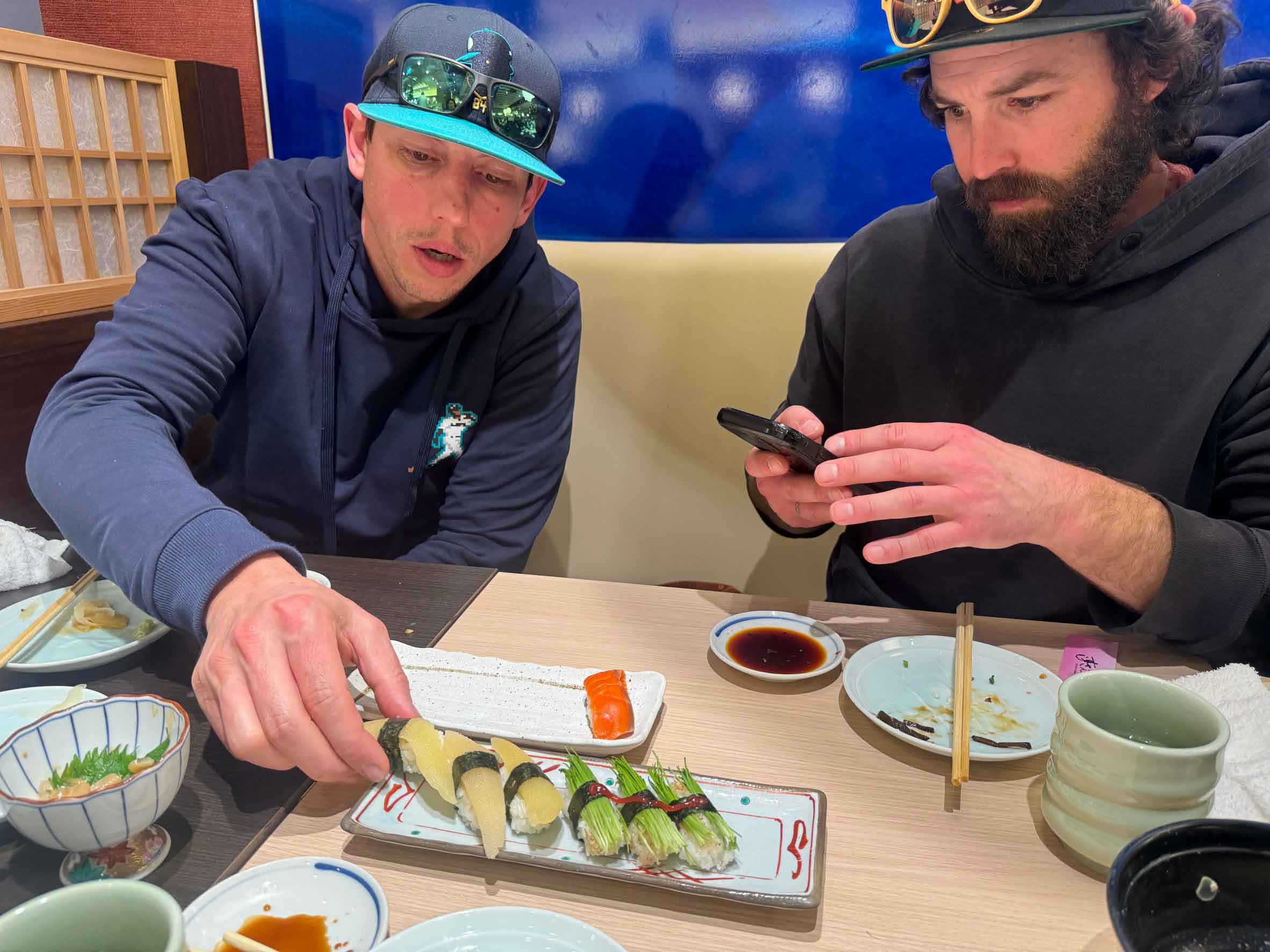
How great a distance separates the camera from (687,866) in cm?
81

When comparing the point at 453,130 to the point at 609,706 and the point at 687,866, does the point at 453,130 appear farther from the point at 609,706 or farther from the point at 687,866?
the point at 687,866

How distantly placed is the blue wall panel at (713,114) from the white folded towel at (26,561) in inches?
Result: 64.6

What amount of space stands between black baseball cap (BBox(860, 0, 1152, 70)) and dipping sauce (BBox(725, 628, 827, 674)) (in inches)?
39.2

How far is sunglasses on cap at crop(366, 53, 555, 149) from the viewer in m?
1.54

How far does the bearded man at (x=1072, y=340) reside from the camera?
121cm

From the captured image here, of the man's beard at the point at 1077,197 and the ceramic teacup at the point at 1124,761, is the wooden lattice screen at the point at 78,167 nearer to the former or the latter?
the man's beard at the point at 1077,197

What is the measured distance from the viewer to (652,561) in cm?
251

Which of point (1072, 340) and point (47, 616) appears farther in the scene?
point (1072, 340)

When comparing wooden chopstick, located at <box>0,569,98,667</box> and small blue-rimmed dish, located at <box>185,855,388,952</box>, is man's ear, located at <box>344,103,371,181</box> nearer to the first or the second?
wooden chopstick, located at <box>0,569,98,667</box>

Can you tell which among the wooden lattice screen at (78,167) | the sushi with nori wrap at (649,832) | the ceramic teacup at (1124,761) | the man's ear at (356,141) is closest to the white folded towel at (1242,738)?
the ceramic teacup at (1124,761)

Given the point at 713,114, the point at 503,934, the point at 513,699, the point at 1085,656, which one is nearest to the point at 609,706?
the point at 513,699

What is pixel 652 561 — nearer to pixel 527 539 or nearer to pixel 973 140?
pixel 527 539

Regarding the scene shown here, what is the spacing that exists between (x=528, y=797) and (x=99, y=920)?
378 mm

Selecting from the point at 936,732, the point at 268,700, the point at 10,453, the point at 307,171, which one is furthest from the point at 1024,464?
the point at 10,453
